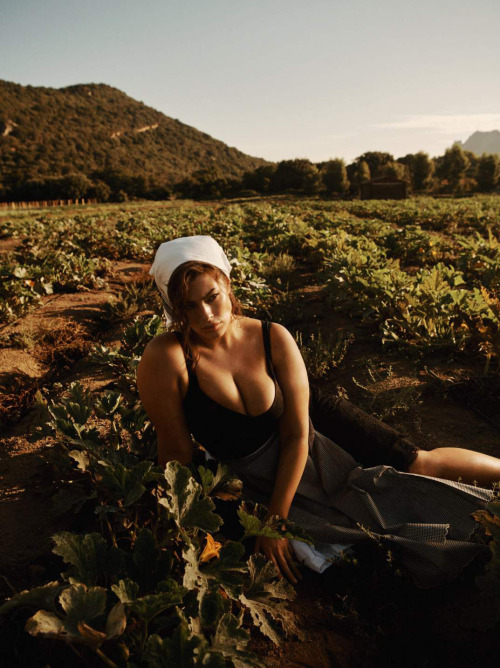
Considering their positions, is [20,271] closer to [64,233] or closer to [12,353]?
[12,353]

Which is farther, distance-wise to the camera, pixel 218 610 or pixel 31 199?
pixel 31 199

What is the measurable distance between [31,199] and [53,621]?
6048cm

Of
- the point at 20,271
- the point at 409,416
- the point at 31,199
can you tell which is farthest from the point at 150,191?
the point at 409,416

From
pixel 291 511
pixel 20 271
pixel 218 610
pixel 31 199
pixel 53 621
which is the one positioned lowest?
pixel 291 511

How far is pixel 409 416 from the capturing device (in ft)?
10.1

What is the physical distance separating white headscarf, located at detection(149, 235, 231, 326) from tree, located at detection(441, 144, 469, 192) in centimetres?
7265

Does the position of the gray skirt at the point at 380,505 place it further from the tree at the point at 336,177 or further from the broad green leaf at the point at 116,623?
the tree at the point at 336,177

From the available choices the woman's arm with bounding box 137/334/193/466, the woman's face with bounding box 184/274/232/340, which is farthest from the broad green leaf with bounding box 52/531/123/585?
the woman's face with bounding box 184/274/232/340

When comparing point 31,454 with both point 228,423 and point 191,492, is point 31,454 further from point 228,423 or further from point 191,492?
point 191,492

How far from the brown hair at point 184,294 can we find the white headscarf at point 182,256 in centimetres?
3

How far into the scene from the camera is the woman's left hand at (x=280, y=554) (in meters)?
1.78

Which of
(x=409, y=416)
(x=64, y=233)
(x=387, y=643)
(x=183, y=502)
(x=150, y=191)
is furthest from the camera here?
(x=150, y=191)

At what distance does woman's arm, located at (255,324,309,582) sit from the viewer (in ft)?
6.41

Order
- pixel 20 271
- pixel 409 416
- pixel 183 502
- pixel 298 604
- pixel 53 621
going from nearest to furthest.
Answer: pixel 53 621 → pixel 183 502 → pixel 298 604 → pixel 409 416 → pixel 20 271
